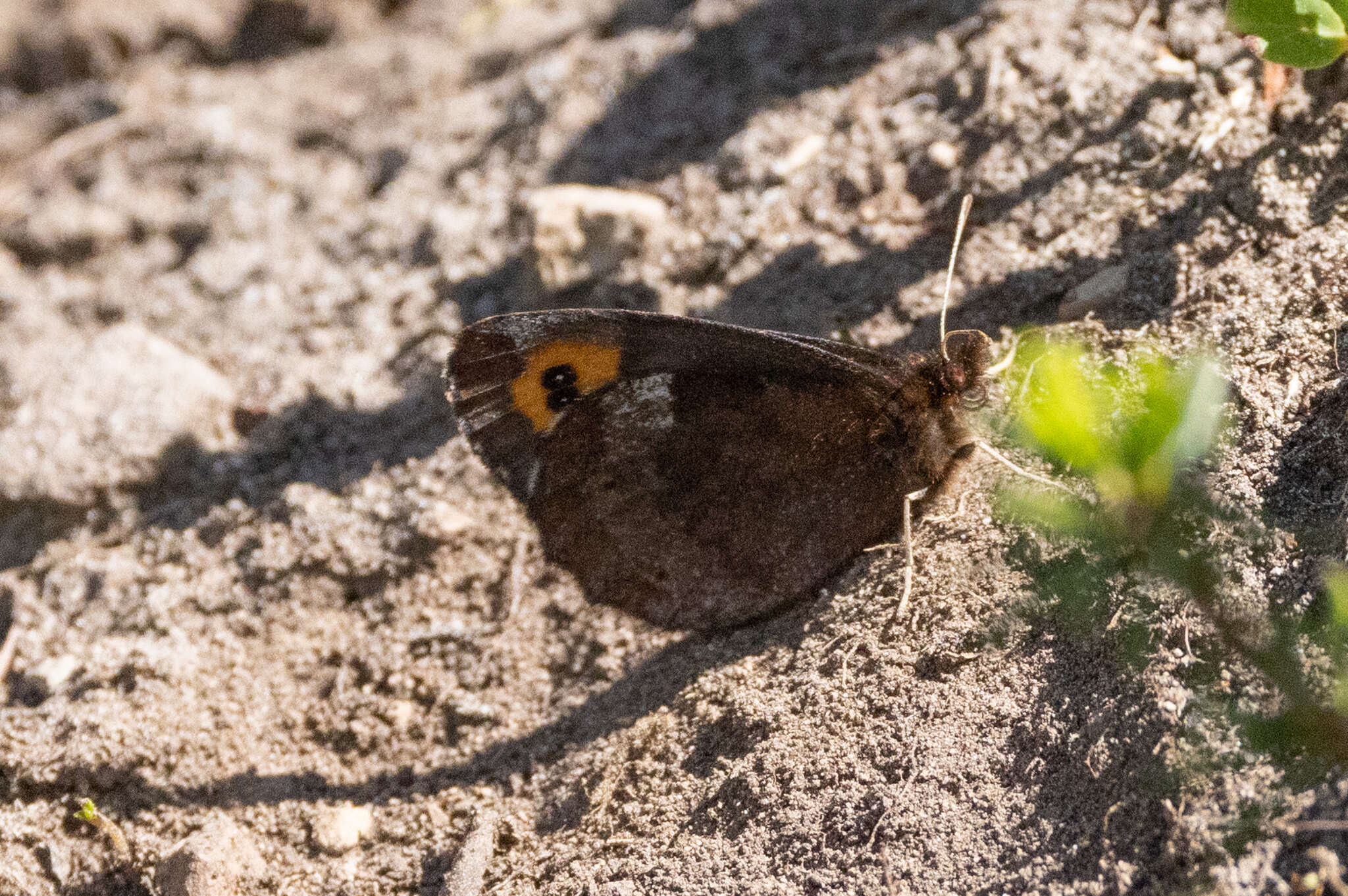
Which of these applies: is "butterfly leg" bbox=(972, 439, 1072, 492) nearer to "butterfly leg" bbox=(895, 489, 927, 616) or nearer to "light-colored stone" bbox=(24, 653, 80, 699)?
"butterfly leg" bbox=(895, 489, 927, 616)

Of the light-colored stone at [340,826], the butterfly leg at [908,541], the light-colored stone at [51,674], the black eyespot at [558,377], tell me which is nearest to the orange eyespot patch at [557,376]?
the black eyespot at [558,377]

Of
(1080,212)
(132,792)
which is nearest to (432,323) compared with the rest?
(132,792)

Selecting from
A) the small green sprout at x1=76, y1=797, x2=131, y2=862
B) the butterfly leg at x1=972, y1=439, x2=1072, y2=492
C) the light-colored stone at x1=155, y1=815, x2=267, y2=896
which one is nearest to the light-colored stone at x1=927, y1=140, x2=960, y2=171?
the butterfly leg at x1=972, y1=439, x2=1072, y2=492

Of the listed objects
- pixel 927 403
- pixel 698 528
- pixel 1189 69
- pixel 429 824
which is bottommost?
pixel 429 824

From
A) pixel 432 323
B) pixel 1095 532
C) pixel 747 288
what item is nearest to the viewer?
pixel 1095 532

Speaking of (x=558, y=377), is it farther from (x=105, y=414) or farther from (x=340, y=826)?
(x=105, y=414)

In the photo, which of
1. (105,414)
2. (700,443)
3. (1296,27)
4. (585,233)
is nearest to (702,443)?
(700,443)

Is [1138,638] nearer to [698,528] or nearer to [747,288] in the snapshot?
[698,528]
